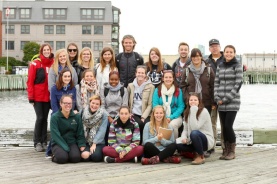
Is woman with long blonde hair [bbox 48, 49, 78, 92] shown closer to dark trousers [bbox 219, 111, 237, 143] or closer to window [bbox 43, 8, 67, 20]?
dark trousers [bbox 219, 111, 237, 143]

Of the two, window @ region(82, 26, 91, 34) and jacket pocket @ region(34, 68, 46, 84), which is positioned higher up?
window @ region(82, 26, 91, 34)

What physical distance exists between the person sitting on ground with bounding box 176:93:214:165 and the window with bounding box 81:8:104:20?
7608 centimetres

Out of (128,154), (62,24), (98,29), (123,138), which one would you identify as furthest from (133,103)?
(62,24)

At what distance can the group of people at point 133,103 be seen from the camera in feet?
27.1

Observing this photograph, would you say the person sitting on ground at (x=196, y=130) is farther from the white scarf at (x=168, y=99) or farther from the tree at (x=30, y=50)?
the tree at (x=30, y=50)

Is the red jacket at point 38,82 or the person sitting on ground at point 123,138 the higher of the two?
the red jacket at point 38,82

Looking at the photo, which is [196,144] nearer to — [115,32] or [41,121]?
[41,121]

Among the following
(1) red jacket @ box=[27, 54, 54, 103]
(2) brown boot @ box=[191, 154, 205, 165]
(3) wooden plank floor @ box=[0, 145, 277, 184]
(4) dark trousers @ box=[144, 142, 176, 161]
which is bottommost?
(3) wooden plank floor @ box=[0, 145, 277, 184]

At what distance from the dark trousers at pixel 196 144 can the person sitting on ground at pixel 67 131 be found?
175 cm

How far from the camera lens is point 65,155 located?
26.7 feet

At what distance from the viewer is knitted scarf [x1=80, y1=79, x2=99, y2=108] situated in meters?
8.82

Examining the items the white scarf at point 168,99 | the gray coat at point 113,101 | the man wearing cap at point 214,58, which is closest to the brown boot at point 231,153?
the man wearing cap at point 214,58

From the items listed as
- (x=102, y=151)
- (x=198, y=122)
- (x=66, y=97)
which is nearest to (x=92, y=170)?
(x=102, y=151)

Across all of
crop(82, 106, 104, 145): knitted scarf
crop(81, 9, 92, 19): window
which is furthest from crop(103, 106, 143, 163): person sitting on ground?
crop(81, 9, 92, 19): window
